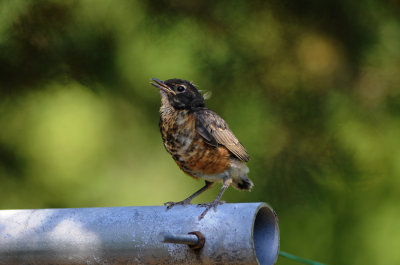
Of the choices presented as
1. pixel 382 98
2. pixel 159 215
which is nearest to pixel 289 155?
pixel 382 98

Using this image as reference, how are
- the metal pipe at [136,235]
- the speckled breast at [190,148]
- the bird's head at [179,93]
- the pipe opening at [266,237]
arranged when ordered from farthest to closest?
the bird's head at [179,93]
the speckled breast at [190,148]
the pipe opening at [266,237]
the metal pipe at [136,235]

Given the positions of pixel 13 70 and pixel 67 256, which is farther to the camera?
pixel 13 70

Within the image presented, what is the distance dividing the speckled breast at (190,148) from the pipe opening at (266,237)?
912mm

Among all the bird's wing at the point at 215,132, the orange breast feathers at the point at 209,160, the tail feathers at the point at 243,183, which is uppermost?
the bird's wing at the point at 215,132

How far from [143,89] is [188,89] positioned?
635 mm

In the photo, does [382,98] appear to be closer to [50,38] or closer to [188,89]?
[188,89]

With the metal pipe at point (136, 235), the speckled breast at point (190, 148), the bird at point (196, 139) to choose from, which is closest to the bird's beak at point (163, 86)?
the bird at point (196, 139)

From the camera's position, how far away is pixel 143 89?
384 centimetres

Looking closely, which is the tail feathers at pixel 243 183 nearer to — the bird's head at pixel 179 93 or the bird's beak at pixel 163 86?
the bird's head at pixel 179 93

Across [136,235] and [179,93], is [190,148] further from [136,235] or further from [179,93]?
[136,235]

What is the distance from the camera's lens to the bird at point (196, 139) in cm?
303

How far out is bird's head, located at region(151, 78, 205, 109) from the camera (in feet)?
10.5

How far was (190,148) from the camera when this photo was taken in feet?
9.89

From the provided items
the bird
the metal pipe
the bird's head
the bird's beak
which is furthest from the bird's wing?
the metal pipe
